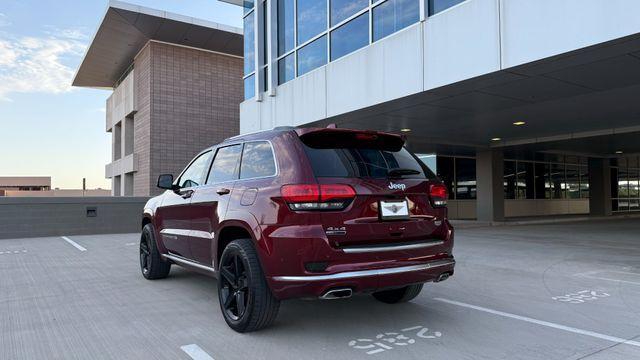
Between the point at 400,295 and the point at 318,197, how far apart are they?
82.1 inches

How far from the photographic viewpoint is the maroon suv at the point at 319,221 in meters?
3.93

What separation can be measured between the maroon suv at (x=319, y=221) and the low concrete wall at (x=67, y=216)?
40.7 feet

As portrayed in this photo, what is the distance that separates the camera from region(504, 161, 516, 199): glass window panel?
2421 centimetres

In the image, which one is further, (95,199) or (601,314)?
(95,199)

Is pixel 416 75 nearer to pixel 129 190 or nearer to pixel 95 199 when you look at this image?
pixel 95 199

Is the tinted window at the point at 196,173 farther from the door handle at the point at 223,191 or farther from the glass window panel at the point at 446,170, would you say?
the glass window panel at the point at 446,170

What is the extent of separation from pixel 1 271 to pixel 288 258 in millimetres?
6699

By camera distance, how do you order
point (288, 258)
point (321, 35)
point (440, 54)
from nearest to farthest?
1. point (288, 258)
2. point (440, 54)
3. point (321, 35)

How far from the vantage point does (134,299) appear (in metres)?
5.91

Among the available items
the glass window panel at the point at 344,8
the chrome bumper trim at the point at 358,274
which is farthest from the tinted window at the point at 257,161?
the glass window panel at the point at 344,8

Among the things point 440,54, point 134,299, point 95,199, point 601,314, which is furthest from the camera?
point 95,199

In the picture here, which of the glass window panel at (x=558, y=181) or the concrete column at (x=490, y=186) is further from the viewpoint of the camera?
the glass window panel at (x=558, y=181)

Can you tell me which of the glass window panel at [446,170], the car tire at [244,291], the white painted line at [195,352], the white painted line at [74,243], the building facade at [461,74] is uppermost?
the building facade at [461,74]

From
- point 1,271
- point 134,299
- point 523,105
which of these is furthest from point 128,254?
point 523,105
